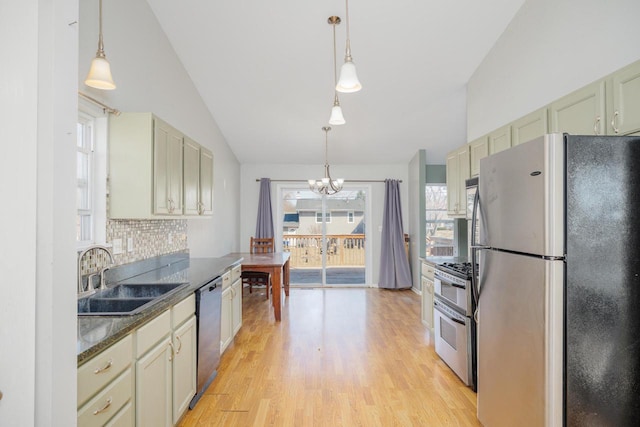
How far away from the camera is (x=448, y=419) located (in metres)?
2.31

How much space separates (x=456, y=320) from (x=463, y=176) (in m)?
1.46

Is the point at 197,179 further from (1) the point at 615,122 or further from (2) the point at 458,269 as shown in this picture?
(1) the point at 615,122

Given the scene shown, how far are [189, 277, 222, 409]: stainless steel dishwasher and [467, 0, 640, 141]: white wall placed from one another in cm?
301

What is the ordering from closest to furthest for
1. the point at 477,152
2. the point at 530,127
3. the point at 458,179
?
1. the point at 530,127
2. the point at 477,152
3. the point at 458,179

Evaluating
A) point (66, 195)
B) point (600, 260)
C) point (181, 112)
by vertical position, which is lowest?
point (600, 260)

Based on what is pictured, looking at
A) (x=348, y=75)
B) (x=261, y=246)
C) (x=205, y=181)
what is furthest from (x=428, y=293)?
(x=261, y=246)

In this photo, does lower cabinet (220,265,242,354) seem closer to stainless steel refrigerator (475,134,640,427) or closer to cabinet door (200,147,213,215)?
cabinet door (200,147,213,215)

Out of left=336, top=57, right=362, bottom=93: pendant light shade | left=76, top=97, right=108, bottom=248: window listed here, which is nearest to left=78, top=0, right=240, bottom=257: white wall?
left=76, top=97, right=108, bottom=248: window

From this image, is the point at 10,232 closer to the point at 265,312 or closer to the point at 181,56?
the point at 181,56

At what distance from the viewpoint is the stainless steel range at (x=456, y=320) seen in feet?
8.84

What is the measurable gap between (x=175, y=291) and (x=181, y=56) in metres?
2.72

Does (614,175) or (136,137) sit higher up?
(136,137)

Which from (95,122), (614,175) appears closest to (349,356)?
(614,175)

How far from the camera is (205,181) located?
362 cm
